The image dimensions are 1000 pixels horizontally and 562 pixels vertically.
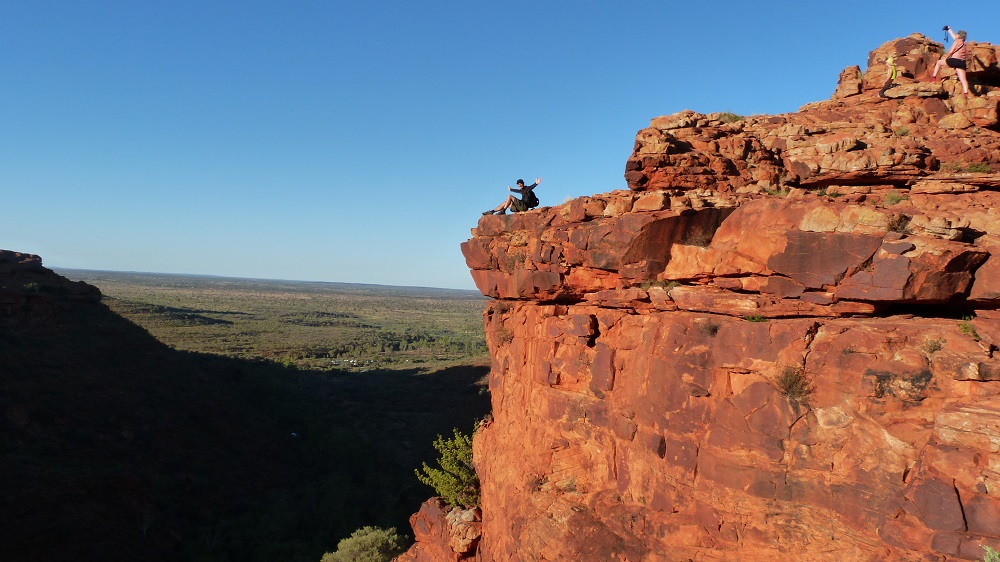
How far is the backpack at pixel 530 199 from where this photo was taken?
15.9 meters

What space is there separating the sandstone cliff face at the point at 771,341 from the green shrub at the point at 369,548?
10563 mm

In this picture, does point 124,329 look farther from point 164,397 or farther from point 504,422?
point 504,422

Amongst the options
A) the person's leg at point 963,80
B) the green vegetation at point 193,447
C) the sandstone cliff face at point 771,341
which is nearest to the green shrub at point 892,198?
the sandstone cliff face at point 771,341

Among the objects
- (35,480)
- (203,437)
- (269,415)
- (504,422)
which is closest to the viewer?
(504,422)

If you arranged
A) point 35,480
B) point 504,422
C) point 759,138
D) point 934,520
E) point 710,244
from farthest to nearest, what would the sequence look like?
1. point 35,480
2. point 504,422
3. point 759,138
4. point 710,244
5. point 934,520

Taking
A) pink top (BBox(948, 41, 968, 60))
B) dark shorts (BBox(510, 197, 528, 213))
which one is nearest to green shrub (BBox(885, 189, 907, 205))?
pink top (BBox(948, 41, 968, 60))

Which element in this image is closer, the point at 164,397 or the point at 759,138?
the point at 759,138

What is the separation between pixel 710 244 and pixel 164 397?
134 feet

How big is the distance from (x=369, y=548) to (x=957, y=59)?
26702 millimetres

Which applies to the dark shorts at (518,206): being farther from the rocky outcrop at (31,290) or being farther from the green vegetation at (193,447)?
the rocky outcrop at (31,290)

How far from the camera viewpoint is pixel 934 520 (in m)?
6.73

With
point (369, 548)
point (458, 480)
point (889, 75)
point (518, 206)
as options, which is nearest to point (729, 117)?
point (889, 75)

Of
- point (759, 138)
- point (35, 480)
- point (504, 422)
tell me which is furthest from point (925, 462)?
point (35, 480)

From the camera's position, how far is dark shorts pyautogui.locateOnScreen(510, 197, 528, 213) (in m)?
15.6
